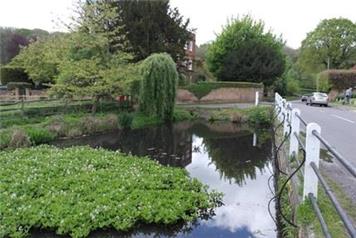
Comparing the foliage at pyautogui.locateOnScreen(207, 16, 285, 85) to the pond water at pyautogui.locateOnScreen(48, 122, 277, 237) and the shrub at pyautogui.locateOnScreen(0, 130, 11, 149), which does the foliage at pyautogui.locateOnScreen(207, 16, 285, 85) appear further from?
the shrub at pyautogui.locateOnScreen(0, 130, 11, 149)

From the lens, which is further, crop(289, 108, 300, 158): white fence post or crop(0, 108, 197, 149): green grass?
crop(0, 108, 197, 149): green grass

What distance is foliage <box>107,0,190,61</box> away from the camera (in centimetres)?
2475

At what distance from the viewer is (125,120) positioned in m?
17.2

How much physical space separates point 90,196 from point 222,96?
25304mm

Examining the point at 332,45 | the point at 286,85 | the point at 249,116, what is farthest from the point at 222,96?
the point at 332,45

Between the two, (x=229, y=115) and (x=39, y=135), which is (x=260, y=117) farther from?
(x=39, y=135)

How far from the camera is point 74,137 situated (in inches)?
553

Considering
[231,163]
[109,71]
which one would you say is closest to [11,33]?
[109,71]

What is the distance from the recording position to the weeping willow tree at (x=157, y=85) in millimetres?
17594

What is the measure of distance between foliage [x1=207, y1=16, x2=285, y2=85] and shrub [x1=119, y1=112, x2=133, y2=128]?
18.1 meters

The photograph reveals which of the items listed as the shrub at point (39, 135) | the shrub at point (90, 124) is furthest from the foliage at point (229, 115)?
the shrub at point (39, 135)

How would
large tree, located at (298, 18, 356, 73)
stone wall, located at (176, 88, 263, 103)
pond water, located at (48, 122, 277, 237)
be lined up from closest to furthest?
pond water, located at (48, 122, 277, 237) < stone wall, located at (176, 88, 263, 103) < large tree, located at (298, 18, 356, 73)

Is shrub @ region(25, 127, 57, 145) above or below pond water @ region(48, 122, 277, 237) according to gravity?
above

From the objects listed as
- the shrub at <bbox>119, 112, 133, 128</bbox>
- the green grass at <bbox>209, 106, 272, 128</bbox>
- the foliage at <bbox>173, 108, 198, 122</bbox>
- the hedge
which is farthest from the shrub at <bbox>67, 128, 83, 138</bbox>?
the hedge
